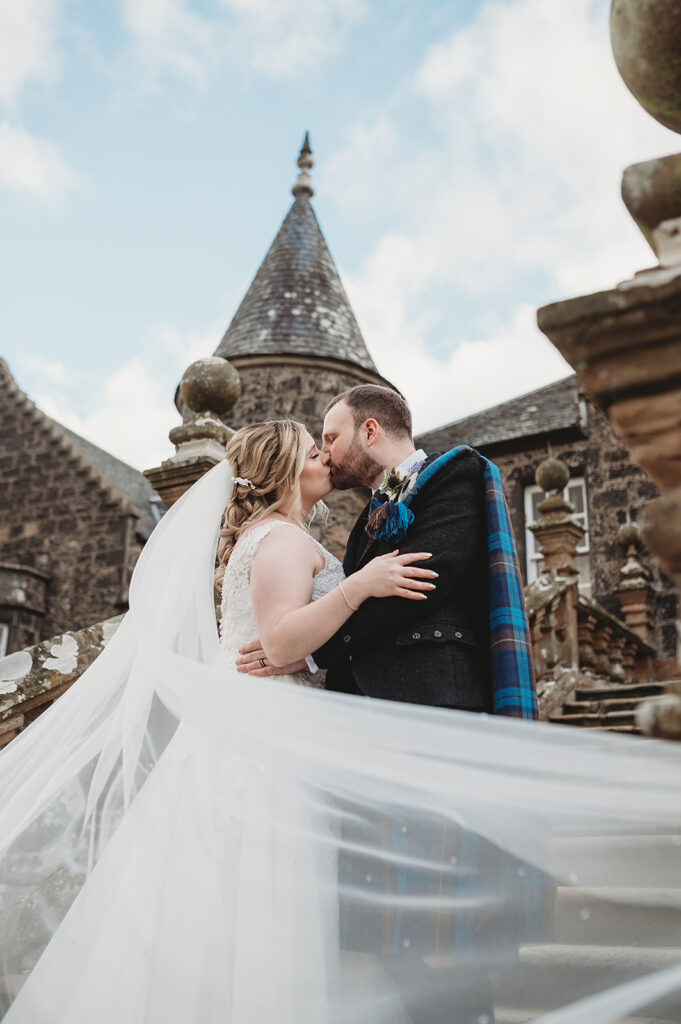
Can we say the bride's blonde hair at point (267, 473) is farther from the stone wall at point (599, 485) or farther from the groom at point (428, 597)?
the stone wall at point (599, 485)

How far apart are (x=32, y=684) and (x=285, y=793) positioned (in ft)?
7.31

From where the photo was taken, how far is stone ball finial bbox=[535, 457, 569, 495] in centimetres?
862

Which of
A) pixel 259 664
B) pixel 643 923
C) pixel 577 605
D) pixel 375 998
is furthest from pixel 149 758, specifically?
pixel 577 605

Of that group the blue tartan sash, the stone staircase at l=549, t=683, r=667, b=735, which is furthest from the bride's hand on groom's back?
the stone staircase at l=549, t=683, r=667, b=735

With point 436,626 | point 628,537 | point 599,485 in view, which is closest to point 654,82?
point 436,626

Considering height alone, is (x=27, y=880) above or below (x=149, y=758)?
below

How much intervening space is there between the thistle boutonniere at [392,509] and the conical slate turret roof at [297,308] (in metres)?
10.2

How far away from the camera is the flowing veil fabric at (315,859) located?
143 centimetres

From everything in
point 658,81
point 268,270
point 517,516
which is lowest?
point 658,81

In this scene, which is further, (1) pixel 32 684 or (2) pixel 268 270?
(2) pixel 268 270

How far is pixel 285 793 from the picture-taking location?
78.4 inches

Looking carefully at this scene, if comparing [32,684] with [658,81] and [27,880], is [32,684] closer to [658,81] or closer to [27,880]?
[27,880]

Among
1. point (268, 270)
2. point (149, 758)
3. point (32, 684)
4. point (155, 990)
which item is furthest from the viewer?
point (268, 270)

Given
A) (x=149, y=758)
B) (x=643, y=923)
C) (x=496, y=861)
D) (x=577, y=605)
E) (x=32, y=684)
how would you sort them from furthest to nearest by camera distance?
(x=577, y=605) → (x=32, y=684) → (x=149, y=758) → (x=496, y=861) → (x=643, y=923)
